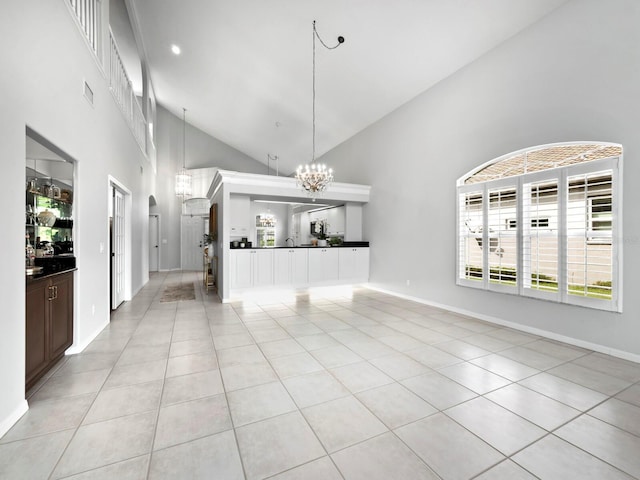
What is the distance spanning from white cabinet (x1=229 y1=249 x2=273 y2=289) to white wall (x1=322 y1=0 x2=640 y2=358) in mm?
2622

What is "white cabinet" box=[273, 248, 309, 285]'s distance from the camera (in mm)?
6383

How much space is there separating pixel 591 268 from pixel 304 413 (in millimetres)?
3548

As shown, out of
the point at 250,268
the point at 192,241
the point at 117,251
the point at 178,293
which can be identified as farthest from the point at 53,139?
the point at 192,241

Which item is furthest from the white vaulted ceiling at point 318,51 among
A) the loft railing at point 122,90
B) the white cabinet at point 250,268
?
the white cabinet at point 250,268

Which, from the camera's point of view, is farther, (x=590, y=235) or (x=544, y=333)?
(x=544, y=333)

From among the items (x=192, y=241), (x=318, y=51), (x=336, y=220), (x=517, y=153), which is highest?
(x=318, y=51)

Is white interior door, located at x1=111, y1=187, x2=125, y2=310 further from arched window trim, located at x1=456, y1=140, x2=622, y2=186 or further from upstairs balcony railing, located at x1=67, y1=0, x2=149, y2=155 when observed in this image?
arched window trim, located at x1=456, y1=140, x2=622, y2=186

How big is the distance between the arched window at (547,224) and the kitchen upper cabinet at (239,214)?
4483mm

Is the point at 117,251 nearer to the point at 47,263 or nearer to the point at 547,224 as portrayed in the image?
the point at 47,263

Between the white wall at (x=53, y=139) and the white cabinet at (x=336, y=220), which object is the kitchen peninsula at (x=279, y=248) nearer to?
the white cabinet at (x=336, y=220)

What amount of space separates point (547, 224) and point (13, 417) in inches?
215

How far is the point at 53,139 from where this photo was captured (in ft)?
8.40

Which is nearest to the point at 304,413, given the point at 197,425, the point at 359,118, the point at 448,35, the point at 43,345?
the point at 197,425

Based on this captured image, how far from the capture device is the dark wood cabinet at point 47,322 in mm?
2318
